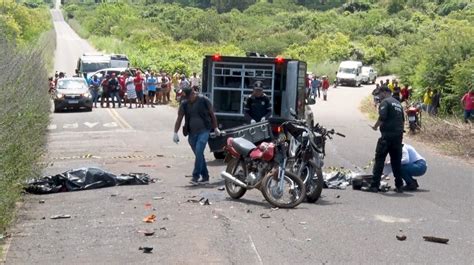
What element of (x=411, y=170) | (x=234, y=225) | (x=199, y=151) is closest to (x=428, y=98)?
(x=411, y=170)

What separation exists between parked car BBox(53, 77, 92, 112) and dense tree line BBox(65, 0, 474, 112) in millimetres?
14010

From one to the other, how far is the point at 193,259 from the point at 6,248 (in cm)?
211

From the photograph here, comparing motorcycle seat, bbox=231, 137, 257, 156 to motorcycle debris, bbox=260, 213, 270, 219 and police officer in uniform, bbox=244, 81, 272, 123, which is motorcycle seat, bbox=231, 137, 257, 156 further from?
police officer in uniform, bbox=244, 81, 272, 123

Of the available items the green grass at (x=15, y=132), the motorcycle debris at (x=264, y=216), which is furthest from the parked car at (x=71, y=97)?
the motorcycle debris at (x=264, y=216)

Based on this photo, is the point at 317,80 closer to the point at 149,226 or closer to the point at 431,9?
the point at 149,226

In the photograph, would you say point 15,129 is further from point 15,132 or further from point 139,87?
point 139,87

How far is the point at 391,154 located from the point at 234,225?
13.7 ft

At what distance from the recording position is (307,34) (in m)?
99.8

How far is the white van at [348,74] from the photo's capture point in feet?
210

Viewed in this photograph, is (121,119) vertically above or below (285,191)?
below

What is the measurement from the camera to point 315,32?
330 feet

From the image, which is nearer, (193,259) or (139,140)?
(193,259)

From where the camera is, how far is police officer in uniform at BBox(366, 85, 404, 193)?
43.2 feet

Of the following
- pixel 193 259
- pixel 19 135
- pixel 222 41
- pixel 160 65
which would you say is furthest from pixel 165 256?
pixel 222 41
